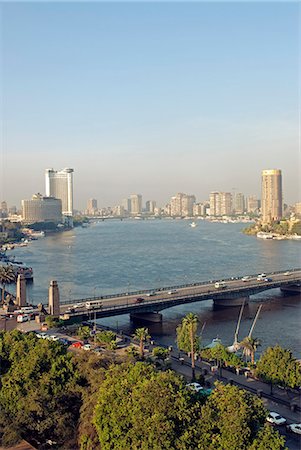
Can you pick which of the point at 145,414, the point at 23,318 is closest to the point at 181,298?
the point at 23,318

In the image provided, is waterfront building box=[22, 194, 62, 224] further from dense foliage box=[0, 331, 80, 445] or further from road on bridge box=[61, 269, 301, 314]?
dense foliage box=[0, 331, 80, 445]

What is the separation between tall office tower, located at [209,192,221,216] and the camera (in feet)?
468

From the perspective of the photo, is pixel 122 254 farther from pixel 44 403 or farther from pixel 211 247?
pixel 44 403

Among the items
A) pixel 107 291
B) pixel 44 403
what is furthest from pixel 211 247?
pixel 44 403

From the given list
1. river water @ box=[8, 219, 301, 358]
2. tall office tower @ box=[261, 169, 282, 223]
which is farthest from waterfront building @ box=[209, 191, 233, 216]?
river water @ box=[8, 219, 301, 358]

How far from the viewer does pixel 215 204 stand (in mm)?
143250

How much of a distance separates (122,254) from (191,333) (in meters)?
30.8

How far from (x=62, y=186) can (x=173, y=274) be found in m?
94.2

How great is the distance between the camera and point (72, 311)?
61.1 feet

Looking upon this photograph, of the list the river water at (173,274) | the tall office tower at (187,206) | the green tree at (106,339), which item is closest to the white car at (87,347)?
the green tree at (106,339)

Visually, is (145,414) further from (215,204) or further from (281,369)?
(215,204)

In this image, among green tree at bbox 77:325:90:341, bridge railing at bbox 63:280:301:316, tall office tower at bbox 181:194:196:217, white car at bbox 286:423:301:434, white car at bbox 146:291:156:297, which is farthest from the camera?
tall office tower at bbox 181:194:196:217

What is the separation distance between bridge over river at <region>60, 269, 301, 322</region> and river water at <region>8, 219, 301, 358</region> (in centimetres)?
60

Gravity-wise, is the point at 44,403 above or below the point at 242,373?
above
